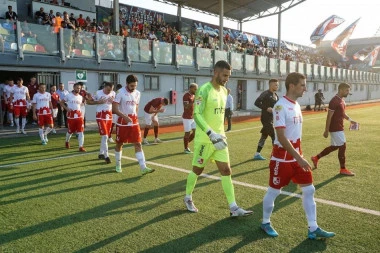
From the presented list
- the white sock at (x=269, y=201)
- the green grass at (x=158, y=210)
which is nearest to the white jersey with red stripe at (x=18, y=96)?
the green grass at (x=158, y=210)

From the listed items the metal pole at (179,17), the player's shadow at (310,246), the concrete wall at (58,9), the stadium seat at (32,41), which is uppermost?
the metal pole at (179,17)

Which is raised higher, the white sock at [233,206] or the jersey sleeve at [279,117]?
the jersey sleeve at [279,117]

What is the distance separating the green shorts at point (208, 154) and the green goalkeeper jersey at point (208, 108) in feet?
0.29

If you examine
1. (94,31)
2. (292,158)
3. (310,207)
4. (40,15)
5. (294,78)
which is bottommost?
(310,207)

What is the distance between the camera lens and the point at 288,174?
3820mm

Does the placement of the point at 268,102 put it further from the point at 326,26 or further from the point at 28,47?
the point at 326,26

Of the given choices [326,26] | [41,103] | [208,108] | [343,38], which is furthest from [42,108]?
[343,38]

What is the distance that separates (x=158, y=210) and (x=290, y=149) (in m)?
2.29

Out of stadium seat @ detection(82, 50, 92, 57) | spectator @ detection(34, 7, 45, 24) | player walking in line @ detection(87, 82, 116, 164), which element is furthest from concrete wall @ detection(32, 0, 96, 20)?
player walking in line @ detection(87, 82, 116, 164)

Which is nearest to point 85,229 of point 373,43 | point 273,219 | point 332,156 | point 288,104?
point 273,219

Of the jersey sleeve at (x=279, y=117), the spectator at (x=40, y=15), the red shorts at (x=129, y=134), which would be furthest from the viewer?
the spectator at (x=40, y=15)

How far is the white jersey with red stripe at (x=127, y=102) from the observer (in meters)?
6.95

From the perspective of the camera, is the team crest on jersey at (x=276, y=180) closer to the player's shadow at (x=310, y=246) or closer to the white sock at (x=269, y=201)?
the white sock at (x=269, y=201)

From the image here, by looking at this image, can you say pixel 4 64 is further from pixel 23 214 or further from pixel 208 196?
pixel 208 196
